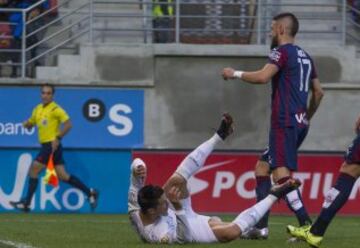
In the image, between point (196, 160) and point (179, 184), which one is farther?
point (196, 160)

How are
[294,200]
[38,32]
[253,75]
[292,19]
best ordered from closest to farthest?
[253,75] < [292,19] < [294,200] < [38,32]

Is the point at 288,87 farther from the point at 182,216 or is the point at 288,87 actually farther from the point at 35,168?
the point at 35,168

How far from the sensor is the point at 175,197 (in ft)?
35.6

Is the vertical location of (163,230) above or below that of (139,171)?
below

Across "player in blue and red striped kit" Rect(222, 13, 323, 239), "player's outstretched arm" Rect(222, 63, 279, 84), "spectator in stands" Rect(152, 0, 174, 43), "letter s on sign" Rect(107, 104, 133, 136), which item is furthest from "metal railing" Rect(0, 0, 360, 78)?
"player's outstretched arm" Rect(222, 63, 279, 84)

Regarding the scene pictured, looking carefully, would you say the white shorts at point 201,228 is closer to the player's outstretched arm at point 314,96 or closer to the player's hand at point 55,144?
the player's outstretched arm at point 314,96

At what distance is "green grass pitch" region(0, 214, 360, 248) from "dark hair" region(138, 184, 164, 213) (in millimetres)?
392

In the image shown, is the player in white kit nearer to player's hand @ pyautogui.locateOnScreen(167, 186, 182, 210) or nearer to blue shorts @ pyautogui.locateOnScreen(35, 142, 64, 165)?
player's hand @ pyautogui.locateOnScreen(167, 186, 182, 210)

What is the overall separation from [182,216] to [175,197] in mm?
176

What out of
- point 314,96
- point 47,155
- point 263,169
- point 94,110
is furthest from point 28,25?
point 314,96

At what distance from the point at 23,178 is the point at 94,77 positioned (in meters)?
2.91

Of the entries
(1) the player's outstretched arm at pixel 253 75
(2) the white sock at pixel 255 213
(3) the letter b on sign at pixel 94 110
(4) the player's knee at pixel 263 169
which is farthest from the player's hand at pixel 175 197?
(3) the letter b on sign at pixel 94 110

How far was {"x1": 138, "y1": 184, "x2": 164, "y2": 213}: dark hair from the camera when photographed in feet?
35.3

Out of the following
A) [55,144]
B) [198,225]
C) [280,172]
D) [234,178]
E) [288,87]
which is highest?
[288,87]
